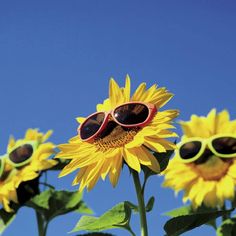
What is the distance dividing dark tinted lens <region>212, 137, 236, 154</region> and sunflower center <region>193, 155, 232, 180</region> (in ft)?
0.35

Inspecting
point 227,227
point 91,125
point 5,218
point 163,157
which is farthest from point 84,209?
point 163,157

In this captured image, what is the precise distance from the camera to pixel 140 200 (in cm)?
208

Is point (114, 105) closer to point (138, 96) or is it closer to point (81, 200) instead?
point (138, 96)

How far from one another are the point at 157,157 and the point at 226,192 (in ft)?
4.88

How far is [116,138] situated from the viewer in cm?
231

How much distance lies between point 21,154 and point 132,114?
2279mm

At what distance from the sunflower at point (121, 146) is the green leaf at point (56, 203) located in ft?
5.04

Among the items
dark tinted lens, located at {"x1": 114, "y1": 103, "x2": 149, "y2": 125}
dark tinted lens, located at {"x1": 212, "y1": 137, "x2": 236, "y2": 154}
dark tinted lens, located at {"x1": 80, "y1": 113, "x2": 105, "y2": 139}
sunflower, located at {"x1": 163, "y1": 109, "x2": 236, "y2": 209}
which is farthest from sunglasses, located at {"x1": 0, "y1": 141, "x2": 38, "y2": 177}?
dark tinted lens, located at {"x1": 114, "y1": 103, "x2": 149, "y2": 125}

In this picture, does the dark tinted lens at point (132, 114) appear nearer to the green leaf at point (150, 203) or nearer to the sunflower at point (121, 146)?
the sunflower at point (121, 146)

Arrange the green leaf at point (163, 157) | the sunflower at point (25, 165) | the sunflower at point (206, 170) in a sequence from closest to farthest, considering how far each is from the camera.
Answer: the green leaf at point (163, 157) → the sunflower at point (206, 170) → the sunflower at point (25, 165)

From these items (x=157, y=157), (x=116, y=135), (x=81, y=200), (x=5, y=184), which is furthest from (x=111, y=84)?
(x=5, y=184)

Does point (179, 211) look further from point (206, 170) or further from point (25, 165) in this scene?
point (25, 165)

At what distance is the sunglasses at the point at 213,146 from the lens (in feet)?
11.9

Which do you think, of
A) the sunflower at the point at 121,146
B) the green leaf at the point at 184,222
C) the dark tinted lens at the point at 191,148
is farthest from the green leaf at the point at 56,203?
the green leaf at the point at 184,222
